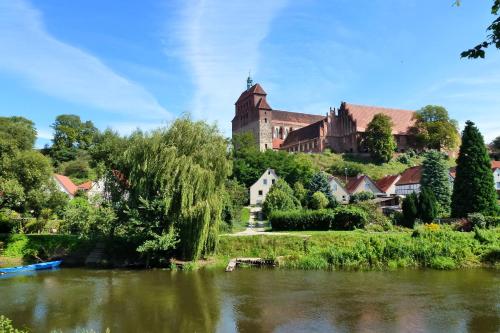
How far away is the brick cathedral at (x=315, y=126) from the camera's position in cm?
8744

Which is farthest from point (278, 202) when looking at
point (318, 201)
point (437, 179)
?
point (437, 179)

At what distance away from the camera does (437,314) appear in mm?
15289

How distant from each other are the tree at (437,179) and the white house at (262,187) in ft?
64.8

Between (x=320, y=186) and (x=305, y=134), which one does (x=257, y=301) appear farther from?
(x=305, y=134)

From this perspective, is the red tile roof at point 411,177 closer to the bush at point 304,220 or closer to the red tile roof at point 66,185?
the bush at point 304,220

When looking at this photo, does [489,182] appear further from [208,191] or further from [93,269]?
[93,269]

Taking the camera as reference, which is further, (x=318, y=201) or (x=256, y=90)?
(x=256, y=90)

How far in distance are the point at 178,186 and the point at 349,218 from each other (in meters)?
14.8

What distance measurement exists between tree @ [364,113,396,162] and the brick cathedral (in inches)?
157

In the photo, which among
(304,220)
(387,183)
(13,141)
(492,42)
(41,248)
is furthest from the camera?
(387,183)

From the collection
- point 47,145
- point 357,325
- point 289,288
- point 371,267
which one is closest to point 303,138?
point 47,145

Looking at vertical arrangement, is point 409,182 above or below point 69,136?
below

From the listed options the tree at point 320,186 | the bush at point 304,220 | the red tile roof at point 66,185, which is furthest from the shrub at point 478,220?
the red tile roof at point 66,185

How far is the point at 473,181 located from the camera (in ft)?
117
